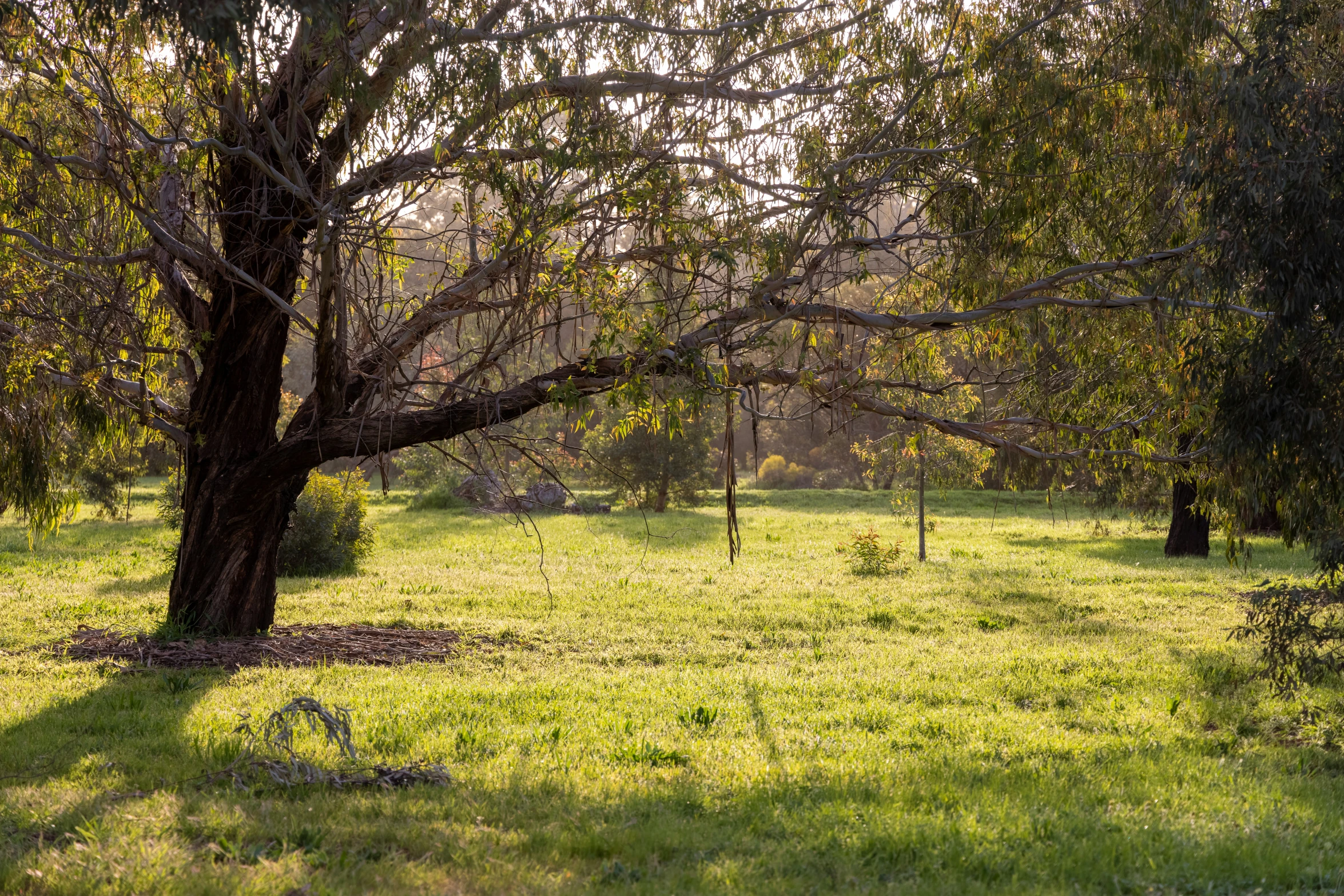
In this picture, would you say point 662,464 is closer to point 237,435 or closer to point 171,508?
point 171,508

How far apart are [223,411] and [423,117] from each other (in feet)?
12.1

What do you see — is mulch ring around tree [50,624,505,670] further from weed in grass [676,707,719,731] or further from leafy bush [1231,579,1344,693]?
leafy bush [1231,579,1344,693]

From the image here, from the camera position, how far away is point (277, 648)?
948cm

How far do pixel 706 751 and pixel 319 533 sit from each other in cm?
1096

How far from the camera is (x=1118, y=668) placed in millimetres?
9492

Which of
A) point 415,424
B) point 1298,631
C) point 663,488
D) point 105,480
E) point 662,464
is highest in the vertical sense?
point 415,424

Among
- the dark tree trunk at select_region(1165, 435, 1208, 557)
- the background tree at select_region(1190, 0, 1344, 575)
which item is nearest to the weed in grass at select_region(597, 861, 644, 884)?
the background tree at select_region(1190, 0, 1344, 575)

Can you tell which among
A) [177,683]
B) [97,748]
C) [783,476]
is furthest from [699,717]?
[783,476]

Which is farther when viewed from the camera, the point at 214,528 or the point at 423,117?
the point at 214,528

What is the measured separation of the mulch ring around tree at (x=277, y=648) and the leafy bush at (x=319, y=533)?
17.0 feet

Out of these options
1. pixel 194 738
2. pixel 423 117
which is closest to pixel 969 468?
pixel 423 117

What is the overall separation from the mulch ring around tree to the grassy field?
1.20 feet

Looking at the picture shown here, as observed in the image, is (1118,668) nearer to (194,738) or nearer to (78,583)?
(194,738)

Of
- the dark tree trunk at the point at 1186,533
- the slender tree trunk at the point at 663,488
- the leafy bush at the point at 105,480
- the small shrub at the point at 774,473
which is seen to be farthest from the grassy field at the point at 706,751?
the small shrub at the point at 774,473
